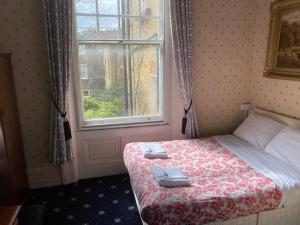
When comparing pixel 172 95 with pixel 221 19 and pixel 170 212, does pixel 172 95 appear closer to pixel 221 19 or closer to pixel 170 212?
pixel 221 19

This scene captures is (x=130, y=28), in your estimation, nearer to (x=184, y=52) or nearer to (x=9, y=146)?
(x=184, y=52)

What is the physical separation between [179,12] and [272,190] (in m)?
2.24

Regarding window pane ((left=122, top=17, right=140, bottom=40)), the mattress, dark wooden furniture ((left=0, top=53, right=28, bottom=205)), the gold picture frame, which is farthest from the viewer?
window pane ((left=122, top=17, right=140, bottom=40))

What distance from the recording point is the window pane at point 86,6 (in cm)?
287

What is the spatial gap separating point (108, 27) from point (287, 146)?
8.17 ft

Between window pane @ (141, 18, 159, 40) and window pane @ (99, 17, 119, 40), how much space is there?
0.34m

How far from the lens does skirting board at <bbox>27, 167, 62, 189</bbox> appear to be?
3004mm

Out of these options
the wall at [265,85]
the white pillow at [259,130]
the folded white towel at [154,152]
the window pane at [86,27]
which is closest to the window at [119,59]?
the window pane at [86,27]

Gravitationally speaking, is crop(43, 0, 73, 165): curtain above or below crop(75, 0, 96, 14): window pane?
below

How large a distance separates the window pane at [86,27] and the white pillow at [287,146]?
248 centimetres

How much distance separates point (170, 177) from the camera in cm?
206

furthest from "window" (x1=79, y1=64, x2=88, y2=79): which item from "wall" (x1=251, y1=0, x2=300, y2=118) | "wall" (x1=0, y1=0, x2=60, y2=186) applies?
"wall" (x1=251, y1=0, x2=300, y2=118)

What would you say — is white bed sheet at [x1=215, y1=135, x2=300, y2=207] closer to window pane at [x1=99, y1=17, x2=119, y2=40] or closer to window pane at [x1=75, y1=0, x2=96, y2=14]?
window pane at [x1=99, y1=17, x2=119, y2=40]

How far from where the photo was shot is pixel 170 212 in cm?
175
